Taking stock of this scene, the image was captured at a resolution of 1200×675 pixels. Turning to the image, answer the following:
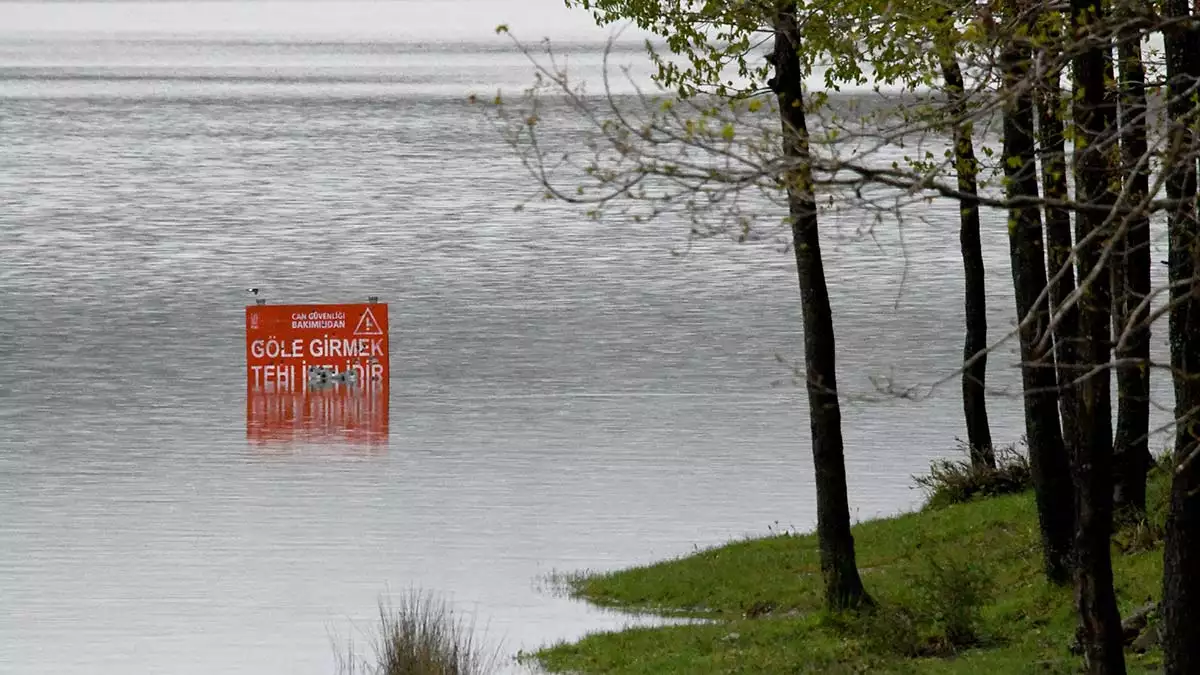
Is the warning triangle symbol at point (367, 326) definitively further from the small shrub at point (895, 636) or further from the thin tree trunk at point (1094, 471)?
the thin tree trunk at point (1094, 471)

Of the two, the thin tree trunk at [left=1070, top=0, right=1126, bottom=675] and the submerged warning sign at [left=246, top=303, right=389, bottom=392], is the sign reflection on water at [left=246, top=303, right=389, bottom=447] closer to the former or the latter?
the submerged warning sign at [left=246, top=303, right=389, bottom=392]

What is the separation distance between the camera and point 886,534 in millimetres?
22922

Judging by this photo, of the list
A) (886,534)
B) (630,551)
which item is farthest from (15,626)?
(886,534)

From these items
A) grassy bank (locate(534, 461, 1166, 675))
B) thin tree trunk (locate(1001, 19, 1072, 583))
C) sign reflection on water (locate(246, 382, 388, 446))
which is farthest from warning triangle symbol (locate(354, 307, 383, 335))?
thin tree trunk (locate(1001, 19, 1072, 583))

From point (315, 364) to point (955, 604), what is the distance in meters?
30.4

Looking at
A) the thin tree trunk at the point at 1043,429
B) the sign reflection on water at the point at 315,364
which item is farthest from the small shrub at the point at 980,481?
the sign reflection on water at the point at 315,364

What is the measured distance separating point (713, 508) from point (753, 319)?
29676mm

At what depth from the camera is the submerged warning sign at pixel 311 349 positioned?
44156mm

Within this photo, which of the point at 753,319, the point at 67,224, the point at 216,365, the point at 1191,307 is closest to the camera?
the point at 1191,307

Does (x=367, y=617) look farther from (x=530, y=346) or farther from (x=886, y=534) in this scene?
(x=530, y=346)

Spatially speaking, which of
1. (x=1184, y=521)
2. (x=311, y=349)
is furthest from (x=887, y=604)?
(x=311, y=349)

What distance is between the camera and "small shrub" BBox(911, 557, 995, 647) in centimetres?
1638

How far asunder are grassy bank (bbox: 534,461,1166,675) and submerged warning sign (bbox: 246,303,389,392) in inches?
863

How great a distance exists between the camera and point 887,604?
736 inches
